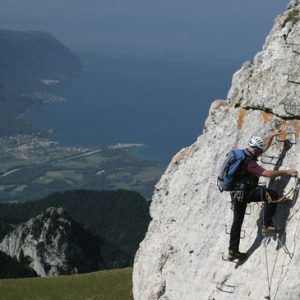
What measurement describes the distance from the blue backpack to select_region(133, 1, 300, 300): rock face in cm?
141

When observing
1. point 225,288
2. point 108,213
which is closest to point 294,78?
point 225,288

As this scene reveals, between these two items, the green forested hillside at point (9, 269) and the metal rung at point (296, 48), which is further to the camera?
the green forested hillside at point (9, 269)

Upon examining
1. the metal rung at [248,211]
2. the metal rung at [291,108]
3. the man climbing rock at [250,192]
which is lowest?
the metal rung at [248,211]

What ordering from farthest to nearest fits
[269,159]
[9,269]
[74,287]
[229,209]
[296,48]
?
[9,269] < [74,287] < [296,48] < [229,209] < [269,159]

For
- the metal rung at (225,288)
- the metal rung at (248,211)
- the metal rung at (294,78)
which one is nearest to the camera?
the metal rung at (225,288)

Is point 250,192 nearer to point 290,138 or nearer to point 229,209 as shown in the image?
point 229,209

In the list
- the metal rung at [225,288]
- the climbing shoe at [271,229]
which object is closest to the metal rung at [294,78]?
the climbing shoe at [271,229]

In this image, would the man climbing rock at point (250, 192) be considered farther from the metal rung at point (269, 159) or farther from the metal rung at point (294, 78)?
the metal rung at point (294, 78)

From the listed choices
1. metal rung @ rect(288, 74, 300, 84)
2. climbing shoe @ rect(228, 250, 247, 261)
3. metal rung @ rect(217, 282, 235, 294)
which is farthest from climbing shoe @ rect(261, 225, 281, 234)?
metal rung @ rect(288, 74, 300, 84)

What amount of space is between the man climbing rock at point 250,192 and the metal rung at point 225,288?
0.80 m

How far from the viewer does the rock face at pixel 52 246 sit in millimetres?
110688

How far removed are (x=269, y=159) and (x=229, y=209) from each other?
2.18 metres

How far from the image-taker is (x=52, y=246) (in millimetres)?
114125

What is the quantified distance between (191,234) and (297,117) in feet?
17.9
